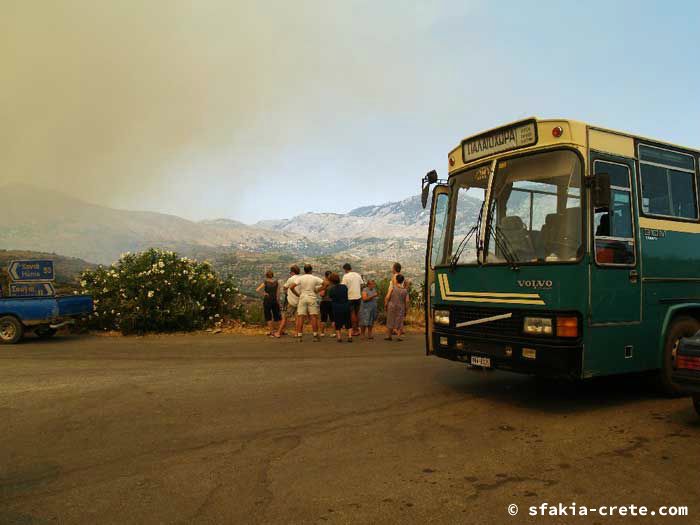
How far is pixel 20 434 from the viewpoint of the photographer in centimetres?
553

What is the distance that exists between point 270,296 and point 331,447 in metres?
9.75

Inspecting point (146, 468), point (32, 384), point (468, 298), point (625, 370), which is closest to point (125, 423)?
point (146, 468)

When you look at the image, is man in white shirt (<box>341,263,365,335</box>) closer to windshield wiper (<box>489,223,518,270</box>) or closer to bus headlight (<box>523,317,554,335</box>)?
windshield wiper (<box>489,223,518,270</box>)

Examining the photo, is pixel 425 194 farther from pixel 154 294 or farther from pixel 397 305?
pixel 154 294

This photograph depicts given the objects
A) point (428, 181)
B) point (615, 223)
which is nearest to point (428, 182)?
point (428, 181)

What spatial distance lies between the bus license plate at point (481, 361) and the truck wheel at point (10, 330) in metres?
11.9

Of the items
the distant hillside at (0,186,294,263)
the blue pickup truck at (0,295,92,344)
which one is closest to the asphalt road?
the blue pickup truck at (0,295,92,344)

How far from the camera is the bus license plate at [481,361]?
6512mm

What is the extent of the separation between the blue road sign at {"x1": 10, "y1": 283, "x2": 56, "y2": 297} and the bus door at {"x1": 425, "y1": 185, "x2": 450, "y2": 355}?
437 inches

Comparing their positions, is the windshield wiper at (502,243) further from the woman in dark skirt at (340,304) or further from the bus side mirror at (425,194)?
the woman in dark skirt at (340,304)

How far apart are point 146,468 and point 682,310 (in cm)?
667

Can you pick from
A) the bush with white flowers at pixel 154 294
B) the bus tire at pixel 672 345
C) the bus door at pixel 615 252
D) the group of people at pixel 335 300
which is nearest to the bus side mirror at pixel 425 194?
the bus door at pixel 615 252

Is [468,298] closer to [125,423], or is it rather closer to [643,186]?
[643,186]

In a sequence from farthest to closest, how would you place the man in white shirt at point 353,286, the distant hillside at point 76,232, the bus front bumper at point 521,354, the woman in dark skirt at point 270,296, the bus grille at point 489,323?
1. the distant hillside at point 76,232
2. the woman in dark skirt at point 270,296
3. the man in white shirt at point 353,286
4. the bus grille at point 489,323
5. the bus front bumper at point 521,354
